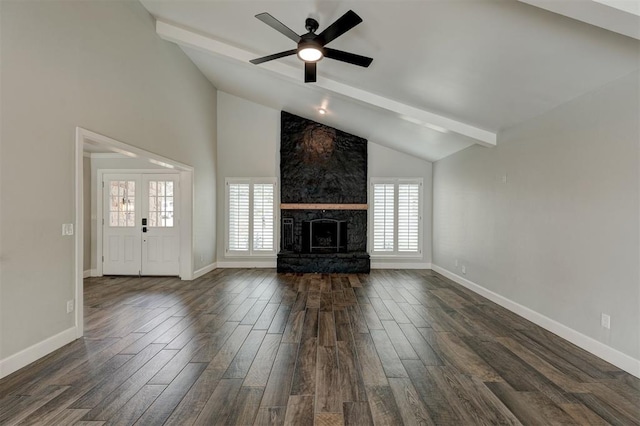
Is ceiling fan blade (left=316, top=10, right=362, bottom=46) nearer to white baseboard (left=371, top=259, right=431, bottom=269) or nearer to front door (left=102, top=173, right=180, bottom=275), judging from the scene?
front door (left=102, top=173, right=180, bottom=275)

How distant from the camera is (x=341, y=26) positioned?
9.50 feet


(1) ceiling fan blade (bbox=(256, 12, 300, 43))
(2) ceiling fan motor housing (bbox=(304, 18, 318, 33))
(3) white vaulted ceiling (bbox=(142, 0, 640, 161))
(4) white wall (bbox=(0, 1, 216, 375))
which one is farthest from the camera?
(2) ceiling fan motor housing (bbox=(304, 18, 318, 33))

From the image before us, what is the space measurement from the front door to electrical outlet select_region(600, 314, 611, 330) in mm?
6491

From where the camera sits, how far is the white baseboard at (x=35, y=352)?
8.54 ft

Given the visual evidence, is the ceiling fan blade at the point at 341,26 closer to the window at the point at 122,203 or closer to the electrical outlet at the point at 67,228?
the electrical outlet at the point at 67,228

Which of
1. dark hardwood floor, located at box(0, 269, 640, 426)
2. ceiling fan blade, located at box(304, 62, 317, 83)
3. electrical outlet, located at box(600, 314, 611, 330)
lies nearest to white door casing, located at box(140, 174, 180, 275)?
dark hardwood floor, located at box(0, 269, 640, 426)

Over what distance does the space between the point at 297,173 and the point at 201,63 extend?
2.97m

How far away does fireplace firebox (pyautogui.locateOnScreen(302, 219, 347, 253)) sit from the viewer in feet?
24.9

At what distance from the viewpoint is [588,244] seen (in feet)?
10.3

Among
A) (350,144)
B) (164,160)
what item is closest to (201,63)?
(164,160)

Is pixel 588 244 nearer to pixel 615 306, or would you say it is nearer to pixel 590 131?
pixel 615 306

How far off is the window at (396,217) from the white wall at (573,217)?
93.7 inches

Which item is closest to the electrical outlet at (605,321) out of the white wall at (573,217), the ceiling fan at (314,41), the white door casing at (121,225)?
the white wall at (573,217)

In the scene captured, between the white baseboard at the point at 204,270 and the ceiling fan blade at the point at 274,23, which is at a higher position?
the ceiling fan blade at the point at 274,23
